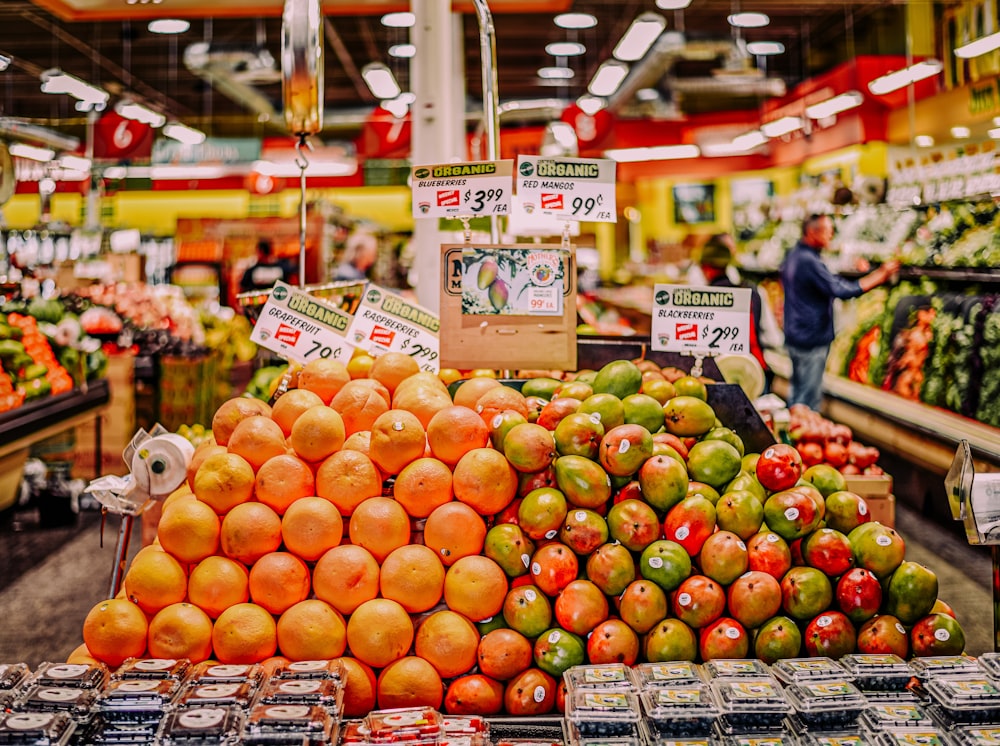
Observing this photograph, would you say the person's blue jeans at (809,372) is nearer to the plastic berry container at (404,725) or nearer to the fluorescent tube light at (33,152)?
the plastic berry container at (404,725)

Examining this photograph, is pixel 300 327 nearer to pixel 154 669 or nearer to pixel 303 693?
pixel 154 669

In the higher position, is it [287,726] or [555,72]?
[555,72]

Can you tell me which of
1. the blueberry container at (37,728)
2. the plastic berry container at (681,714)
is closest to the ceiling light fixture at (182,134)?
the blueberry container at (37,728)

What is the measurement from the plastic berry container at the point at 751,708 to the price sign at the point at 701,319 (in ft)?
4.56

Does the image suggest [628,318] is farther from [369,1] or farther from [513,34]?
[513,34]

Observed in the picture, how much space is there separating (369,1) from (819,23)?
1367 cm

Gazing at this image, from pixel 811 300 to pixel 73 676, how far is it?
20.9 ft

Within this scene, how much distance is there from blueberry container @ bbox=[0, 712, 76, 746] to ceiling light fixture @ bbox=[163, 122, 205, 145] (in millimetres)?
13501

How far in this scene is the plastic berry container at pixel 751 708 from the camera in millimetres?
1825

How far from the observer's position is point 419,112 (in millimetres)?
4496

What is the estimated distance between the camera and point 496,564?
2328mm

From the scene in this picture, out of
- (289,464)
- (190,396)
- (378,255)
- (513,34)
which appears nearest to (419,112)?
(289,464)

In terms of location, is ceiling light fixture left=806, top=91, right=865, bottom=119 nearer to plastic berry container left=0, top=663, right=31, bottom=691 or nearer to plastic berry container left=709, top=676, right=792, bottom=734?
plastic berry container left=709, top=676, right=792, bottom=734

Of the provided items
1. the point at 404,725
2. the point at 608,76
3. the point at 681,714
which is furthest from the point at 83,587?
the point at 608,76
